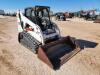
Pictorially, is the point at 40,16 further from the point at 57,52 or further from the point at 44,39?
the point at 57,52

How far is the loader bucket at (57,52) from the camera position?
19.1 feet

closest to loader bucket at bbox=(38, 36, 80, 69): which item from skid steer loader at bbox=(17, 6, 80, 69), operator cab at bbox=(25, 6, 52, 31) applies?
skid steer loader at bbox=(17, 6, 80, 69)

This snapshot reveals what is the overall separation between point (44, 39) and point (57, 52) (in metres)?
0.88

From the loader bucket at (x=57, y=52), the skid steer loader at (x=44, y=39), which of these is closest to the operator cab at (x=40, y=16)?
the skid steer loader at (x=44, y=39)

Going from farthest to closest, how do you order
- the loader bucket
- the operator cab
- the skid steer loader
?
the operator cab
the skid steer loader
the loader bucket

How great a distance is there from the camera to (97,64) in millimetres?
5961

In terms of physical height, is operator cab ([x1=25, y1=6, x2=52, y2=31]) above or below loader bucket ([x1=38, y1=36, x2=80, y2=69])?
above

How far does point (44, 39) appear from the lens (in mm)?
7070

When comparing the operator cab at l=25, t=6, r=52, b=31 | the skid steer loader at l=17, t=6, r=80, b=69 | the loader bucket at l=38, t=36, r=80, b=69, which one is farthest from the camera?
the operator cab at l=25, t=6, r=52, b=31

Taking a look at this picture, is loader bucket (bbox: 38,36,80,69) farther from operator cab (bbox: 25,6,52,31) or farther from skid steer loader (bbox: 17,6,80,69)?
operator cab (bbox: 25,6,52,31)

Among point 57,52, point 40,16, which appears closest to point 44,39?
point 57,52

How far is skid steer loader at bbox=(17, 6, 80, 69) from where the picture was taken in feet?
20.1

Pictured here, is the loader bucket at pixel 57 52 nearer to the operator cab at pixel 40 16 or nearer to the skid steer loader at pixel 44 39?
the skid steer loader at pixel 44 39

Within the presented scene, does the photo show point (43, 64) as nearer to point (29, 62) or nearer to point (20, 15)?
point (29, 62)
